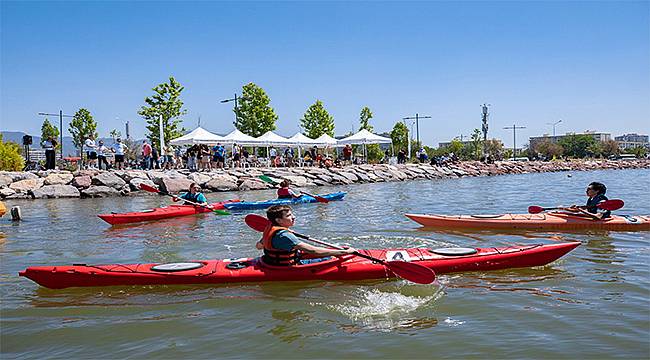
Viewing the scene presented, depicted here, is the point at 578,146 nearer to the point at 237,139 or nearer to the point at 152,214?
the point at 237,139

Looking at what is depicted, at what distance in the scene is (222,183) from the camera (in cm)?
2052

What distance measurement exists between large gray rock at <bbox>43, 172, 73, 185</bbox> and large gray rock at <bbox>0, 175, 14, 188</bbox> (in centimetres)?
111

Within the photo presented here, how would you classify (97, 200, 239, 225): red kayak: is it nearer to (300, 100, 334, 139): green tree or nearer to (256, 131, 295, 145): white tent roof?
(256, 131, 295, 145): white tent roof

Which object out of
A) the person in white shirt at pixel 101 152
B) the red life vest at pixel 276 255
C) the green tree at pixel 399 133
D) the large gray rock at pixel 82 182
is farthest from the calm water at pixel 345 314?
A: the green tree at pixel 399 133

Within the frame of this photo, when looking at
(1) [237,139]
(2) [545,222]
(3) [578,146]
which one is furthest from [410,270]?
(3) [578,146]

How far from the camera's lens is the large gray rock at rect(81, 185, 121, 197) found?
59.5 feet

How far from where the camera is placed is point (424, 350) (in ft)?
13.2

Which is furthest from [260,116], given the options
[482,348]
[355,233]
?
[482,348]

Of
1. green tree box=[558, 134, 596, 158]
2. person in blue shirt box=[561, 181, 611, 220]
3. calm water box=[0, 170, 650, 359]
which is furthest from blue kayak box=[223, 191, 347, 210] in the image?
green tree box=[558, 134, 596, 158]

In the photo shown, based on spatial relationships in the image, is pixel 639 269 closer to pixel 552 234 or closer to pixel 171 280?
pixel 552 234

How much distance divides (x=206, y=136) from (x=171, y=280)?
1704 centimetres

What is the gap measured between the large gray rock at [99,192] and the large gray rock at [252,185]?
475cm

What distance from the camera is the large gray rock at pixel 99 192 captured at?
59.5 feet

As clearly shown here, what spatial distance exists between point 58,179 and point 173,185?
13.6ft
